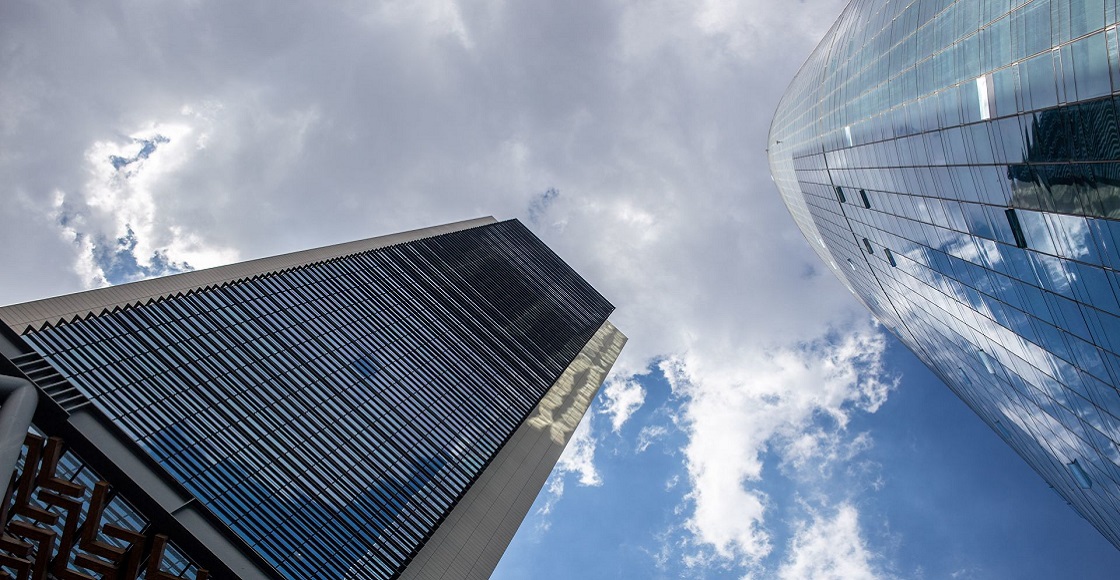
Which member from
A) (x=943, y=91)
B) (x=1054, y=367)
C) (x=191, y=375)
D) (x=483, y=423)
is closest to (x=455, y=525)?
(x=483, y=423)

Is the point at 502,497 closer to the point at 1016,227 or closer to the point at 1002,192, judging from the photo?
the point at 1016,227

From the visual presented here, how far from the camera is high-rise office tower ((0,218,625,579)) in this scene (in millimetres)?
18578

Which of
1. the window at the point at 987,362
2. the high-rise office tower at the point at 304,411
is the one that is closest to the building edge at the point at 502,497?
the high-rise office tower at the point at 304,411

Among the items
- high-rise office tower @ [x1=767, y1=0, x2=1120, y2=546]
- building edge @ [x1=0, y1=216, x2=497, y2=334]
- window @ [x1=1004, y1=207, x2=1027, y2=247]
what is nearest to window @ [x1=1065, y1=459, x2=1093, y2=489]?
high-rise office tower @ [x1=767, y1=0, x2=1120, y2=546]

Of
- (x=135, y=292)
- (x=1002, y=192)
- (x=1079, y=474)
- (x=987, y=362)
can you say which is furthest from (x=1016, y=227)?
(x=135, y=292)

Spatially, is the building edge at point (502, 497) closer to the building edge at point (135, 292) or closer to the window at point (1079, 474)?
the building edge at point (135, 292)

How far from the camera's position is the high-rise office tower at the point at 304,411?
1858cm

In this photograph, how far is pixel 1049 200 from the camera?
880 inches

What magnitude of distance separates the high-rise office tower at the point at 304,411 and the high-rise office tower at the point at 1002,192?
106 ft

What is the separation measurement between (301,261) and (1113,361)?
218ft

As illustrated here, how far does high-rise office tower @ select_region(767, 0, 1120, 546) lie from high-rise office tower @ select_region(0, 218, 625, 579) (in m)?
32.3

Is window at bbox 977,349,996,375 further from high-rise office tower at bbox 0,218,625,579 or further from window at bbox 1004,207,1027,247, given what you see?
high-rise office tower at bbox 0,218,625,579

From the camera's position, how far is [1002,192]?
25781mm

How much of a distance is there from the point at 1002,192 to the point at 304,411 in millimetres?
48536
